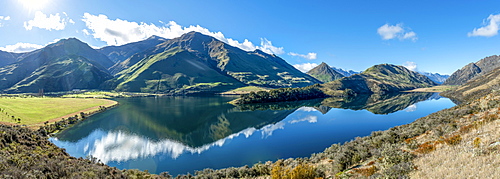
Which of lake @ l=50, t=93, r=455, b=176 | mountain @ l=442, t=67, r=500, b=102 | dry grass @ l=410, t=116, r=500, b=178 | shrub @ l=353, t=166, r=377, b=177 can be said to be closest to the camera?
dry grass @ l=410, t=116, r=500, b=178

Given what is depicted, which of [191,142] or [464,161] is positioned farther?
[191,142]

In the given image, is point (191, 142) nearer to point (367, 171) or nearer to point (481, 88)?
point (367, 171)

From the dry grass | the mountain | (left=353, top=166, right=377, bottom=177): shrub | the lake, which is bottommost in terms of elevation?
the lake

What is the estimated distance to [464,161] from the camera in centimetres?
1238

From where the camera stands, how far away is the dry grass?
35.0 feet

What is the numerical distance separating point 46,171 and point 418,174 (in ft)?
99.1

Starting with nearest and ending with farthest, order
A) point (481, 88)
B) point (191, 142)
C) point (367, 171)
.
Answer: point (367, 171) → point (191, 142) → point (481, 88)

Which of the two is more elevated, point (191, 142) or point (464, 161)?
point (464, 161)

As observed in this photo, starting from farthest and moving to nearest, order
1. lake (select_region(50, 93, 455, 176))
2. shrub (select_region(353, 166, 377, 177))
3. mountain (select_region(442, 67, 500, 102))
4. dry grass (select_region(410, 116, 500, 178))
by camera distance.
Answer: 1. mountain (select_region(442, 67, 500, 102))
2. lake (select_region(50, 93, 455, 176))
3. shrub (select_region(353, 166, 377, 177))
4. dry grass (select_region(410, 116, 500, 178))

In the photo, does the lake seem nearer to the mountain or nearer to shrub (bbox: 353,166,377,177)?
shrub (bbox: 353,166,377,177)

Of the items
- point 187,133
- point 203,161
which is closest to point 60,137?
point 187,133

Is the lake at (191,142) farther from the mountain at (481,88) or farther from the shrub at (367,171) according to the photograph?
the mountain at (481,88)

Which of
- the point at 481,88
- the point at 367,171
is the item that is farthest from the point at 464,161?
the point at 481,88

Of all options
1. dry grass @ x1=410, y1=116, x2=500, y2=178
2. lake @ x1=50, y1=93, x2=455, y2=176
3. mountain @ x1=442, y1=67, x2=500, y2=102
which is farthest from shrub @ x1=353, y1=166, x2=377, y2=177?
mountain @ x1=442, y1=67, x2=500, y2=102
